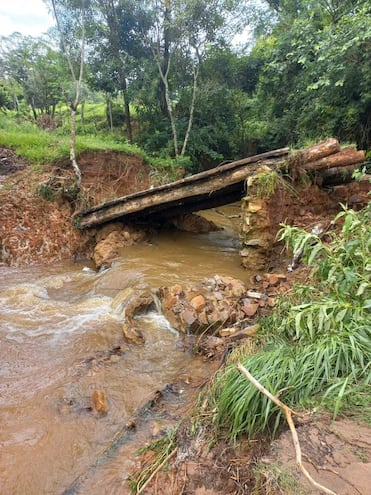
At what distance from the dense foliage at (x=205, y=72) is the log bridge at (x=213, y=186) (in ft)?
11.0

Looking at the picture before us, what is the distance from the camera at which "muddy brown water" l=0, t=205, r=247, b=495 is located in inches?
76.0

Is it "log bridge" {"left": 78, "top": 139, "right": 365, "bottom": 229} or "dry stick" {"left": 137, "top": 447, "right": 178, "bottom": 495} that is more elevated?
"log bridge" {"left": 78, "top": 139, "right": 365, "bottom": 229}

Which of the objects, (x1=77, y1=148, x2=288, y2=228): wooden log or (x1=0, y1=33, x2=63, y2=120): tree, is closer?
(x1=77, y1=148, x2=288, y2=228): wooden log

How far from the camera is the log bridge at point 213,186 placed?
4809mm

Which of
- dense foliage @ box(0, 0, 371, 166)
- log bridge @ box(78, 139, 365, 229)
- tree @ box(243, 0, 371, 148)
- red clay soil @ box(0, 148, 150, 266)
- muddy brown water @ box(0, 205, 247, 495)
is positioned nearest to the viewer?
muddy brown water @ box(0, 205, 247, 495)

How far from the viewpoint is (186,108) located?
12.1 m

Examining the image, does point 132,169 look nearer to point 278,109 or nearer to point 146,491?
point 278,109

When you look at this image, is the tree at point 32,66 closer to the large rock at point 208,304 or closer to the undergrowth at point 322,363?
the large rock at point 208,304

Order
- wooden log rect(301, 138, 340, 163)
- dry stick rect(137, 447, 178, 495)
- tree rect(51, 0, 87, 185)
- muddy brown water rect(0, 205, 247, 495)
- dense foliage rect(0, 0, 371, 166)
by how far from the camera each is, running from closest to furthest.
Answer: dry stick rect(137, 447, 178, 495) < muddy brown water rect(0, 205, 247, 495) < wooden log rect(301, 138, 340, 163) < tree rect(51, 0, 87, 185) < dense foliage rect(0, 0, 371, 166)

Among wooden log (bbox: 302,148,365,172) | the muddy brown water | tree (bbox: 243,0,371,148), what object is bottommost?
the muddy brown water

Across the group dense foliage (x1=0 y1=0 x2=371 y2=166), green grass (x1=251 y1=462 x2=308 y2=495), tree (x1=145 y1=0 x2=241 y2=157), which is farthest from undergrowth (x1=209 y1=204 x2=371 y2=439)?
tree (x1=145 y1=0 x2=241 y2=157)

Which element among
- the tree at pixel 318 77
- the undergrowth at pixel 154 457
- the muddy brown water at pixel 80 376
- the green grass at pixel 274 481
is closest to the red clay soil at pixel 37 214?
the muddy brown water at pixel 80 376

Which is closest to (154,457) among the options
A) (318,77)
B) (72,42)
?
(318,77)

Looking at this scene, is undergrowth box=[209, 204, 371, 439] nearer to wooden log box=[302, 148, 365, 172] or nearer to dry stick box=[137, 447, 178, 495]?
dry stick box=[137, 447, 178, 495]
